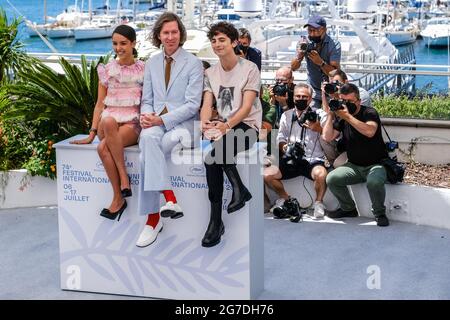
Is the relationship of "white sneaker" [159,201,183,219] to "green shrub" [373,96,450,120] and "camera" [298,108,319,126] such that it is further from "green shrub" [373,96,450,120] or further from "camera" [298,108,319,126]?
"green shrub" [373,96,450,120]

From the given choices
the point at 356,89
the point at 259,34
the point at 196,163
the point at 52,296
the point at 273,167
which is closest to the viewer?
the point at 196,163

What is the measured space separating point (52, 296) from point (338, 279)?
220 centimetres

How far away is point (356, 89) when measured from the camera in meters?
7.80

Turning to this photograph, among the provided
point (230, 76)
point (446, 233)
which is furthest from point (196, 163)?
point (446, 233)

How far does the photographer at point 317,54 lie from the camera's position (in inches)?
342

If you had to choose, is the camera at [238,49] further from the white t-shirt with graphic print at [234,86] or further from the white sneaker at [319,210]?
the white sneaker at [319,210]

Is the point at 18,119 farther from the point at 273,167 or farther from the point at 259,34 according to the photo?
the point at 259,34

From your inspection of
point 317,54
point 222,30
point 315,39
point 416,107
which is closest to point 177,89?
point 222,30

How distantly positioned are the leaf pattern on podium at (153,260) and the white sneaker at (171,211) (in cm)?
27

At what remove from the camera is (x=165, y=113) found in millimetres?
6285

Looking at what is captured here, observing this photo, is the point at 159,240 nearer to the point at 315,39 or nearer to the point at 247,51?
the point at 247,51

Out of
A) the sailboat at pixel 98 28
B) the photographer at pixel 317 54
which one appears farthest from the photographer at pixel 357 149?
the sailboat at pixel 98 28

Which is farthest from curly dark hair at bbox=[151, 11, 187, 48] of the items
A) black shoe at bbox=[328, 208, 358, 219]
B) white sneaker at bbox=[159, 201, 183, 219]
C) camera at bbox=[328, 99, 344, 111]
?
black shoe at bbox=[328, 208, 358, 219]

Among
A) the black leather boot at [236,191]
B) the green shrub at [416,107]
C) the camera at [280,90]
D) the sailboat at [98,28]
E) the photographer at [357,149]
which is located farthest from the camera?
the sailboat at [98,28]
